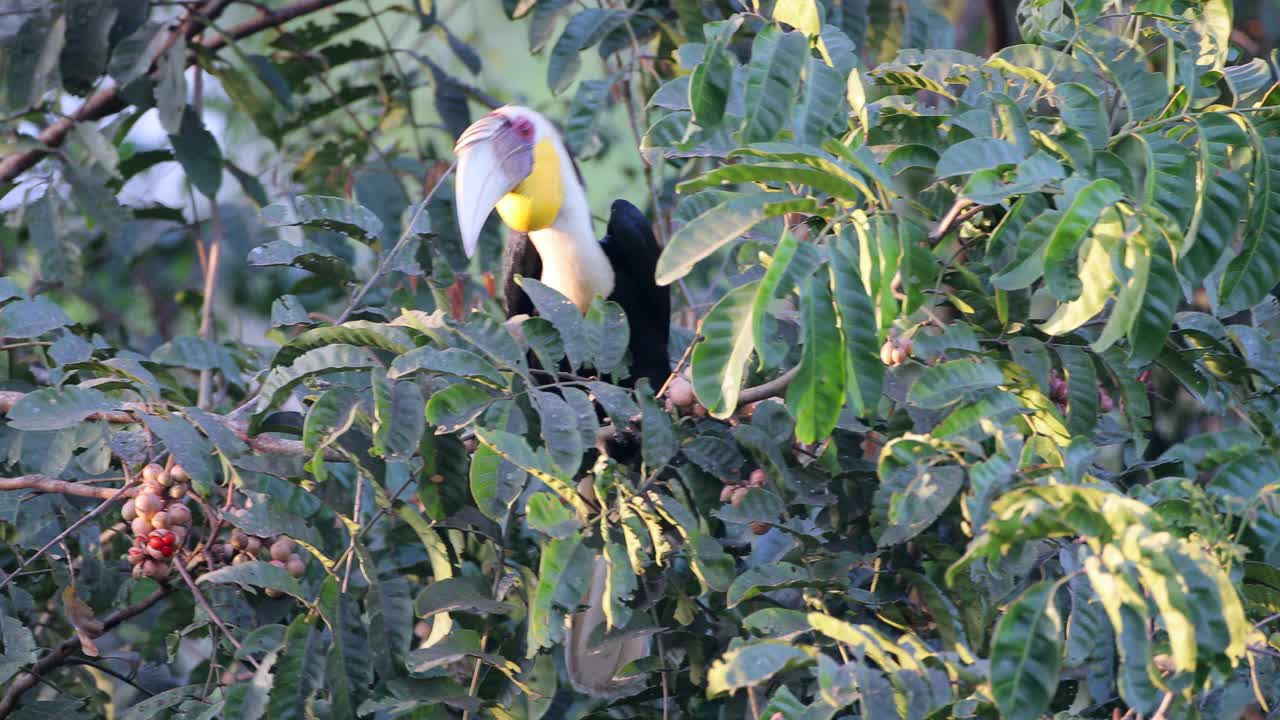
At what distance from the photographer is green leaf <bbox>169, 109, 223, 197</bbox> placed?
289cm

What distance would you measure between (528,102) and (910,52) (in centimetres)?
297

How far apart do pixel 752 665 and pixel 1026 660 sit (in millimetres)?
257

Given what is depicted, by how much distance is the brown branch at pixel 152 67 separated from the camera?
9.30 feet

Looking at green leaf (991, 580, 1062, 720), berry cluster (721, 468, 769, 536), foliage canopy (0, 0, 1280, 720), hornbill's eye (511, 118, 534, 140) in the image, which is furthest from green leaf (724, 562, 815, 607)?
hornbill's eye (511, 118, 534, 140)

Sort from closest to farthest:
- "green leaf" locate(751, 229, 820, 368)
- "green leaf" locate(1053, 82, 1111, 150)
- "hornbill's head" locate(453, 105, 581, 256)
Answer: "green leaf" locate(751, 229, 820, 368) → "green leaf" locate(1053, 82, 1111, 150) → "hornbill's head" locate(453, 105, 581, 256)

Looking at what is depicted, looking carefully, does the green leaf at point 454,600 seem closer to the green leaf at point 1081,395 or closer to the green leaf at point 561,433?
the green leaf at point 561,433

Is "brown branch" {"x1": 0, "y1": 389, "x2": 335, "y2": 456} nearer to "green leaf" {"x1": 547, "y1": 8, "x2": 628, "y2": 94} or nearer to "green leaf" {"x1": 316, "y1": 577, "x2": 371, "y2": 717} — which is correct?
"green leaf" {"x1": 316, "y1": 577, "x2": 371, "y2": 717}

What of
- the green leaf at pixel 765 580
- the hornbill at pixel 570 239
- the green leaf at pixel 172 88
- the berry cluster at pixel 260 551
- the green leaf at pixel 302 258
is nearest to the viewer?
the green leaf at pixel 765 580

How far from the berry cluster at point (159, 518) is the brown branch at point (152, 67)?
1.26 meters

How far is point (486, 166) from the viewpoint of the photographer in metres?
2.66

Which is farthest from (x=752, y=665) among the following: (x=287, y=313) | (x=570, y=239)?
(x=570, y=239)

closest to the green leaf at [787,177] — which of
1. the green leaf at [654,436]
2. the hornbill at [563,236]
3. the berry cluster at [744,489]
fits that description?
the green leaf at [654,436]

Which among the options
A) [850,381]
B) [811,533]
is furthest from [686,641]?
[850,381]

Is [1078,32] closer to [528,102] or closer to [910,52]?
[910,52]
